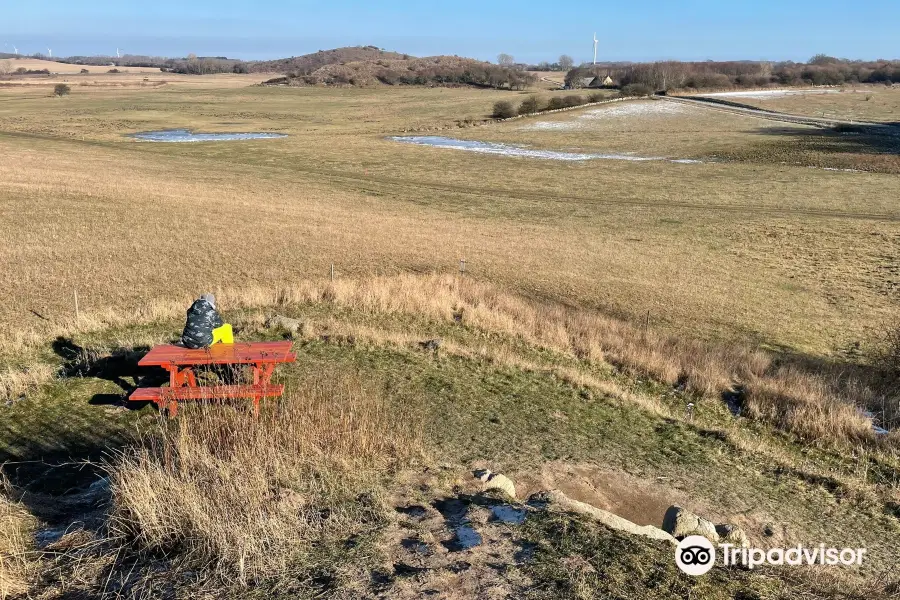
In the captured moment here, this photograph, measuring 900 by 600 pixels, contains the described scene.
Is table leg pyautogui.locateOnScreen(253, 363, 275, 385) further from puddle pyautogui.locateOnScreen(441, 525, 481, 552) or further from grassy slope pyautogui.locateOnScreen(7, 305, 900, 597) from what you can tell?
puddle pyautogui.locateOnScreen(441, 525, 481, 552)

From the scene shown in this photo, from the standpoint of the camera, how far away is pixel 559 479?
8391mm

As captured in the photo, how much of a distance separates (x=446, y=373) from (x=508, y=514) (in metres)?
5.48

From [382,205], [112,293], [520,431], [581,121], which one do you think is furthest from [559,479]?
[581,121]

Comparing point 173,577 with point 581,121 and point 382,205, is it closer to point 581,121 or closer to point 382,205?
point 382,205

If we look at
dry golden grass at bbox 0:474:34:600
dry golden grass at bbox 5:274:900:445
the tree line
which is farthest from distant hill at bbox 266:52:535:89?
dry golden grass at bbox 0:474:34:600

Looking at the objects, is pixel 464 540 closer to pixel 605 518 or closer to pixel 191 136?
pixel 605 518

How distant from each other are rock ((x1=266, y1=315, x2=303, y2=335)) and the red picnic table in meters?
3.04

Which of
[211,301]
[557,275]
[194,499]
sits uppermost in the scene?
[211,301]

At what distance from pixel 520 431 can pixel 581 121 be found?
75301mm

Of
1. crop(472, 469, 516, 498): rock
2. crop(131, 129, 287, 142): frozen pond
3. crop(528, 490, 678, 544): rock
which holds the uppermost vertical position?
crop(131, 129, 287, 142): frozen pond

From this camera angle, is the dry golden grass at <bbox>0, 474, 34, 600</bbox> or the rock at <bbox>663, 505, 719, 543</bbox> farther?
the rock at <bbox>663, 505, 719, 543</bbox>

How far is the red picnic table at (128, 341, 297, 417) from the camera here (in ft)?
29.2

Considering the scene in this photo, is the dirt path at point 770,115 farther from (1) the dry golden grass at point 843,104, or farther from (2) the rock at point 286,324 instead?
(2) the rock at point 286,324

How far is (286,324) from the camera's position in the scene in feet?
45.0
